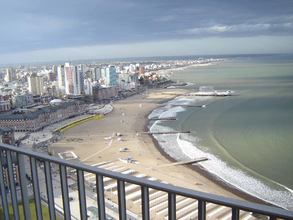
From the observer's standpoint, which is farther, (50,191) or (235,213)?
(50,191)

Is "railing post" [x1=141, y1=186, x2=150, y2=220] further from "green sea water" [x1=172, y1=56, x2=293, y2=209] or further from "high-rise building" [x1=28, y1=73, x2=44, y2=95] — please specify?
"high-rise building" [x1=28, y1=73, x2=44, y2=95]

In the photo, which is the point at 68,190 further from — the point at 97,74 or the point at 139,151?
the point at 97,74

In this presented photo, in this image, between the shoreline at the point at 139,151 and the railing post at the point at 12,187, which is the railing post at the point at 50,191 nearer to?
the railing post at the point at 12,187

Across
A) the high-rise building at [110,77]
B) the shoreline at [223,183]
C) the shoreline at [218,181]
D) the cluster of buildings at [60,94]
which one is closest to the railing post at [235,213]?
the shoreline at [223,183]

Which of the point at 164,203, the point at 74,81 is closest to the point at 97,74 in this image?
the point at 74,81

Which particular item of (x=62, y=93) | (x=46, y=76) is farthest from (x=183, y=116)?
(x=46, y=76)
